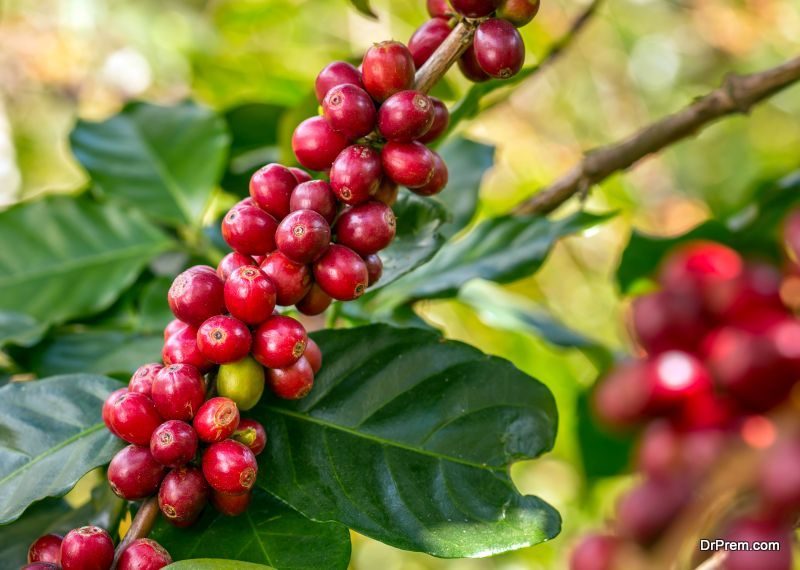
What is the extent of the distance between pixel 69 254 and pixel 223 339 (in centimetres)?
48

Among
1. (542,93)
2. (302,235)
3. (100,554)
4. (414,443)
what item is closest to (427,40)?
(302,235)

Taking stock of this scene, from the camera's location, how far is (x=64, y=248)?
2.98 feet

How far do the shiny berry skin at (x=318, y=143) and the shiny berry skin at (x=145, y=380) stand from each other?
16cm

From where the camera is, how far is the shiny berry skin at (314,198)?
52cm

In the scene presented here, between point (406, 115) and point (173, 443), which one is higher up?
point (406, 115)

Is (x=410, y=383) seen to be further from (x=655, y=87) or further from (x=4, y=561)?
(x=655, y=87)

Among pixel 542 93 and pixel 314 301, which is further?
pixel 542 93

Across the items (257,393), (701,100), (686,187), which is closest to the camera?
(257,393)

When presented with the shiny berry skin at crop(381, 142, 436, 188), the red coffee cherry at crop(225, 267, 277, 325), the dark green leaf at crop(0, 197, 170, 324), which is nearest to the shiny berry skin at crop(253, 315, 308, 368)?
the red coffee cherry at crop(225, 267, 277, 325)

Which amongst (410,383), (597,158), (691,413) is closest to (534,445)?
(410,383)

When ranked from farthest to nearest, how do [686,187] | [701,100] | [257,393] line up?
[686,187] → [701,100] → [257,393]

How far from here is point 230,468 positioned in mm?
487

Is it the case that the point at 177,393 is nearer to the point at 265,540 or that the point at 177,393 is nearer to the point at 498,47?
the point at 265,540

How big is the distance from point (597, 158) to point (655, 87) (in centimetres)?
202
